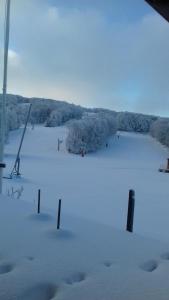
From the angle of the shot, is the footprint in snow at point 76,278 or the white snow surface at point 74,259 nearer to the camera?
the white snow surface at point 74,259

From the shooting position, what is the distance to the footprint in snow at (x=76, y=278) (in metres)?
3.37

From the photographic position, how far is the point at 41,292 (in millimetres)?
3096

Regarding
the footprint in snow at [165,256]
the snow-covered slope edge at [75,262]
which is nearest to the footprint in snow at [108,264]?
the snow-covered slope edge at [75,262]

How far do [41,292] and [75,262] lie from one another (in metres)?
0.88

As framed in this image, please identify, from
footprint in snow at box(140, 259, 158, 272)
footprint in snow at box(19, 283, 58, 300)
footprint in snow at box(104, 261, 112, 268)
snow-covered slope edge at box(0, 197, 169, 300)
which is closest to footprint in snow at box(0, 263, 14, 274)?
snow-covered slope edge at box(0, 197, 169, 300)

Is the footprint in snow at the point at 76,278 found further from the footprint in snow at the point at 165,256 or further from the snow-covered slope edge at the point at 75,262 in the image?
the footprint in snow at the point at 165,256

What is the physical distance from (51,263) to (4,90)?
6.50m

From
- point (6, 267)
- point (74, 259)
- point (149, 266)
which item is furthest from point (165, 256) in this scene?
point (6, 267)

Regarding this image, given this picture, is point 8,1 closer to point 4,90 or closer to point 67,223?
point 4,90

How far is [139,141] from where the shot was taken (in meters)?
52.4

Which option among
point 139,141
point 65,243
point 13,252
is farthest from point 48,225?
point 139,141

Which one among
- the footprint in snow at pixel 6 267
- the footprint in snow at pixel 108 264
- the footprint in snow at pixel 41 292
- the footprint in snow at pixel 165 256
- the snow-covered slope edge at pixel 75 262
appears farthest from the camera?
the footprint in snow at pixel 165 256

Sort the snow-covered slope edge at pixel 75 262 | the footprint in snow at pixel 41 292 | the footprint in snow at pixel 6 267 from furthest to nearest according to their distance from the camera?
the footprint in snow at pixel 6 267, the snow-covered slope edge at pixel 75 262, the footprint in snow at pixel 41 292

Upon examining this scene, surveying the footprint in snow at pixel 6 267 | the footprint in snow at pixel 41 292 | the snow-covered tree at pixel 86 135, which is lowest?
the snow-covered tree at pixel 86 135
